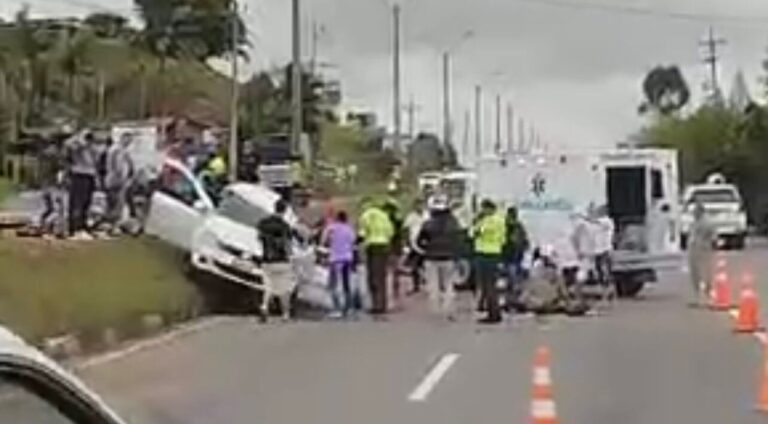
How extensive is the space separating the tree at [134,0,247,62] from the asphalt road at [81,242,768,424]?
59.6 m

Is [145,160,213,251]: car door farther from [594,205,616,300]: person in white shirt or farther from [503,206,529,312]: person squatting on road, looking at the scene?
[594,205,616,300]: person in white shirt

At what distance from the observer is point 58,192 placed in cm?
3306

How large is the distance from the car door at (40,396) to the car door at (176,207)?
1054 inches

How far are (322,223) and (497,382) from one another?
13175 mm

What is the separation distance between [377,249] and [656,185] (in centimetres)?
Result: 683

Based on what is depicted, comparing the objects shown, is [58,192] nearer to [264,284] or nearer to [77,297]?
[264,284]

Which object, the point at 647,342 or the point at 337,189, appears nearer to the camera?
the point at 647,342

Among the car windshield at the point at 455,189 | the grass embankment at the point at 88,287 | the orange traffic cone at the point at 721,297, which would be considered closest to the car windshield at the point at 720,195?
the car windshield at the point at 455,189

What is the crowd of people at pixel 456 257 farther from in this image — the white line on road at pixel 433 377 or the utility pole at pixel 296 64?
the utility pole at pixel 296 64

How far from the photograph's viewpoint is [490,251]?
2881cm

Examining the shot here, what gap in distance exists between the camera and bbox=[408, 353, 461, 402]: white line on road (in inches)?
728

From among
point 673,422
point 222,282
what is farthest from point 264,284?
point 673,422

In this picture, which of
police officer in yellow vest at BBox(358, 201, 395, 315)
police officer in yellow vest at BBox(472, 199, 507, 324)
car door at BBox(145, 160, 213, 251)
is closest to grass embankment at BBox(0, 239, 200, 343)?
car door at BBox(145, 160, 213, 251)

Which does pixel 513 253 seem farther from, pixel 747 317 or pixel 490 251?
pixel 747 317
